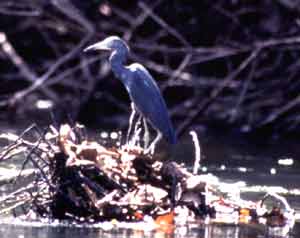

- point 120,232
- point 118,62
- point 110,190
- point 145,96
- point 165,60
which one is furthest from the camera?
point 165,60

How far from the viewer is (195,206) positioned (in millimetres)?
10508

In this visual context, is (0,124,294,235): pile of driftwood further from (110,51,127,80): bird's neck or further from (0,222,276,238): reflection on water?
(110,51,127,80): bird's neck

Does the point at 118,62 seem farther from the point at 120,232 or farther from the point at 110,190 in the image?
the point at 120,232

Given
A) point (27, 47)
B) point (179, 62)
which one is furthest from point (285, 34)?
point (27, 47)

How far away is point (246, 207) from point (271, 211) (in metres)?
0.17

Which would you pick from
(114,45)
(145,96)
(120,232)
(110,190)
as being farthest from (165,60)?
(120,232)

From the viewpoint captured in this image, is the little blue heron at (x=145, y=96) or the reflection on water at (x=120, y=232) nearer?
the reflection on water at (x=120, y=232)

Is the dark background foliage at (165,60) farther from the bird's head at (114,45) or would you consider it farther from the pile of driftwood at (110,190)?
the pile of driftwood at (110,190)

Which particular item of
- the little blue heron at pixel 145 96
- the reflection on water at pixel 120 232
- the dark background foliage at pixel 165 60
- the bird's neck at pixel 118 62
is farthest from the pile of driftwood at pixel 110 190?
the dark background foliage at pixel 165 60

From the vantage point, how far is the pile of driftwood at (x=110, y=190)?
10148 mm

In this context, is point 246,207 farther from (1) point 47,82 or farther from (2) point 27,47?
(2) point 27,47

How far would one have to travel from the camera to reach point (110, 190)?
33.8ft

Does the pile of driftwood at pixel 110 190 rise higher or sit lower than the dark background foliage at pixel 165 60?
lower

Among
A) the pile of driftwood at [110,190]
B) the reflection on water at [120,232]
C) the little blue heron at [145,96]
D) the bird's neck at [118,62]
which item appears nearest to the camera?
the reflection on water at [120,232]
